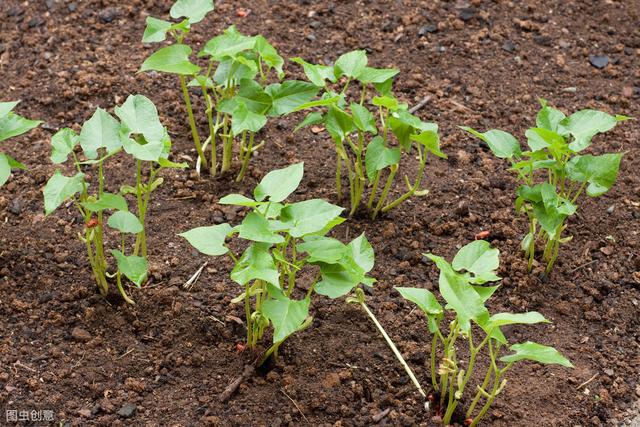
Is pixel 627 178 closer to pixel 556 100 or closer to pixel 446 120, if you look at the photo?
pixel 556 100

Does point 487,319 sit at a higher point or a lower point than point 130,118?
lower

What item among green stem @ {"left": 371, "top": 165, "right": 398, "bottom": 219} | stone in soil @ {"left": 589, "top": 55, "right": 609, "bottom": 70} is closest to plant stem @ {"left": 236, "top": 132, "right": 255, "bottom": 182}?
green stem @ {"left": 371, "top": 165, "right": 398, "bottom": 219}

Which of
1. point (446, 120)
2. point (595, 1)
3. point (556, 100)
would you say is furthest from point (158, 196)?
point (595, 1)

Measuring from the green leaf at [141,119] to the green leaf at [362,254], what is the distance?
58 cm

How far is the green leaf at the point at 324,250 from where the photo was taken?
222 cm

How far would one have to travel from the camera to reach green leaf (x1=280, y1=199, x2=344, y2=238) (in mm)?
2191

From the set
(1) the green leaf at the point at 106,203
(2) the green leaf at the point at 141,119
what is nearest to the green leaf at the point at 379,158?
(2) the green leaf at the point at 141,119

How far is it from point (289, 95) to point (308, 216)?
59 cm

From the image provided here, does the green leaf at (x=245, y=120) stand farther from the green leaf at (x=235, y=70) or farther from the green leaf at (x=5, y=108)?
the green leaf at (x=5, y=108)

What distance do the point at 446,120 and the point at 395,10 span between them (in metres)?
0.67

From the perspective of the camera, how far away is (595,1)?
386 centimetres

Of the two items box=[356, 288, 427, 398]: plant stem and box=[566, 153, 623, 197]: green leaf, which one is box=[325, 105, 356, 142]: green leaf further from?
box=[566, 153, 623, 197]: green leaf

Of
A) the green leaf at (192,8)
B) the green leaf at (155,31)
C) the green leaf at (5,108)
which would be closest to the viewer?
the green leaf at (5,108)

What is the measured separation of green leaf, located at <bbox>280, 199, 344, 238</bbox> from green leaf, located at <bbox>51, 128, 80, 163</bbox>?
568 millimetres
